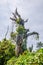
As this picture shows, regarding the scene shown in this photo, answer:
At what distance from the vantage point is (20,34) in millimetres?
22141

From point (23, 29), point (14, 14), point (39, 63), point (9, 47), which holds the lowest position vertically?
point (39, 63)

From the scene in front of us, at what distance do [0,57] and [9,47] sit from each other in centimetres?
137

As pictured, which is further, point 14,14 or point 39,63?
point 14,14

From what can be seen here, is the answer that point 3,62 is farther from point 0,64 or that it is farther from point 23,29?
point 23,29

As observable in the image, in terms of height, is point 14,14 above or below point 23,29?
above

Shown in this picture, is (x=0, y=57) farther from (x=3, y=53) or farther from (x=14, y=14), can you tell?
(x=14, y=14)

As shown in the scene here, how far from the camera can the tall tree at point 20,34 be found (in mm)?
21703

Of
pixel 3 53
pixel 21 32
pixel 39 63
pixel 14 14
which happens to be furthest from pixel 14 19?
pixel 39 63

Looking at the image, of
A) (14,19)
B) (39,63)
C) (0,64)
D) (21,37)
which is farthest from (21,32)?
(39,63)

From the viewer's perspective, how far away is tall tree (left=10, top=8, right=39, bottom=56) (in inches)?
854

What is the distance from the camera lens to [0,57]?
21.5 metres

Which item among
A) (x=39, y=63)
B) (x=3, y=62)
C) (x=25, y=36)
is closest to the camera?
(x=39, y=63)

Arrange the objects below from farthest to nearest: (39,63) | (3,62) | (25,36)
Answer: (25,36) → (3,62) → (39,63)

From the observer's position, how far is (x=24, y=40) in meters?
22.6
